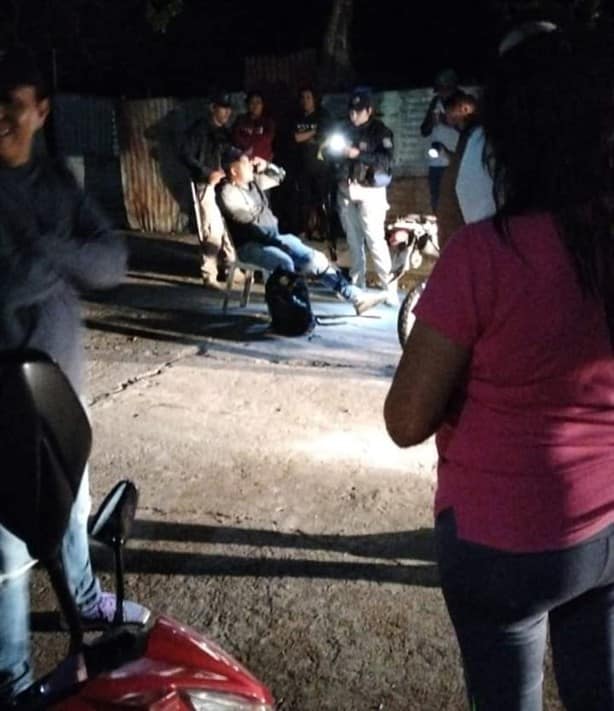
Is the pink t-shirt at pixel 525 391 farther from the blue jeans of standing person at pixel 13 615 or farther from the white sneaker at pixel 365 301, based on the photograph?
the white sneaker at pixel 365 301

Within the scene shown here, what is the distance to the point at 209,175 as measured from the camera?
1030 centimetres

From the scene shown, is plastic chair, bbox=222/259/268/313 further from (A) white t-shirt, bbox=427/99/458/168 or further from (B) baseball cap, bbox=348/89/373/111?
(A) white t-shirt, bbox=427/99/458/168

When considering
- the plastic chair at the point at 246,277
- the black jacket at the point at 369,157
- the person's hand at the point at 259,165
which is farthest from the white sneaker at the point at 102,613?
the black jacket at the point at 369,157

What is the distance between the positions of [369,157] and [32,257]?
7.13 m

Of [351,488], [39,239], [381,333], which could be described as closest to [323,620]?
[351,488]

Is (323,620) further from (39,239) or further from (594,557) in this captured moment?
(594,557)

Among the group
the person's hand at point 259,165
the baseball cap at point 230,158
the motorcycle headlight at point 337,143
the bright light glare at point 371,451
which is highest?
the baseball cap at point 230,158

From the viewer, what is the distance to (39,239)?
285 cm

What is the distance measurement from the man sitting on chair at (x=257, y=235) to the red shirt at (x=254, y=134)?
259 cm

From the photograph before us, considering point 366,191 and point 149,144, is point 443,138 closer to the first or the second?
point 366,191

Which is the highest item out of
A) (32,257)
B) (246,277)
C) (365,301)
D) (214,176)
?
(32,257)

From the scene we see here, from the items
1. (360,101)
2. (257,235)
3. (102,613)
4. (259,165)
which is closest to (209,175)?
(259,165)

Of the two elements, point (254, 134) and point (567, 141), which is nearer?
point (567, 141)

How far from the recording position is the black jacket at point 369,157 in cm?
955
